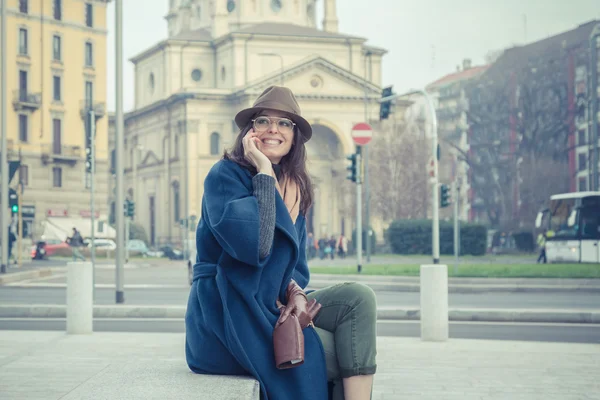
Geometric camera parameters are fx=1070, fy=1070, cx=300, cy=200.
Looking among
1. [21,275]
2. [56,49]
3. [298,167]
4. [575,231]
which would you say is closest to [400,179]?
[56,49]

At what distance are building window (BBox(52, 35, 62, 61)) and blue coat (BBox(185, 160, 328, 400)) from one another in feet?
212

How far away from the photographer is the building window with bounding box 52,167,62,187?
67.7m

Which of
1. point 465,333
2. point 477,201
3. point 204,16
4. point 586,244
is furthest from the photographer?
point 477,201

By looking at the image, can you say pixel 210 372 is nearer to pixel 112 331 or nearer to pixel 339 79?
pixel 112 331

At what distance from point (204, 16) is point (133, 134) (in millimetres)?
13482

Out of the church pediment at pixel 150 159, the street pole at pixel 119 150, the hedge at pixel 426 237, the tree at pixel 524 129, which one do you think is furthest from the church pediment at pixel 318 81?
the street pole at pixel 119 150

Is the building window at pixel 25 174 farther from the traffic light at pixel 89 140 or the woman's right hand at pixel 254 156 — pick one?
the woman's right hand at pixel 254 156

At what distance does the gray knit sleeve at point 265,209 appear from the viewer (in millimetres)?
4277

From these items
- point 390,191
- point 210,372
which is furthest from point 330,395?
point 390,191

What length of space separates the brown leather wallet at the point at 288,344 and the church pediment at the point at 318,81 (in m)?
74.4

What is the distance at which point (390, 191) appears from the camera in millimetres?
69125

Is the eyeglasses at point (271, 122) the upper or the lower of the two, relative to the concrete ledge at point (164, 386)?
upper

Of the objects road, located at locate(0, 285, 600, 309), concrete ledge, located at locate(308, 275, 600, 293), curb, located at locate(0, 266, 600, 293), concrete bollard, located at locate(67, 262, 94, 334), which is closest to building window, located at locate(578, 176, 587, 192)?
curb, located at locate(0, 266, 600, 293)

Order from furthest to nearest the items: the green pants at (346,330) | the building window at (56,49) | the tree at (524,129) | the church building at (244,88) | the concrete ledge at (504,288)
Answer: the church building at (244,88) → the building window at (56,49) → the tree at (524,129) → the concrete ledge at (504,288) → the green pants at (346,330)
